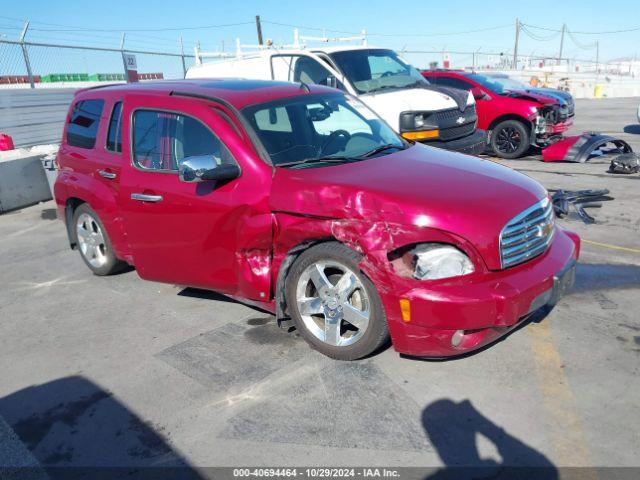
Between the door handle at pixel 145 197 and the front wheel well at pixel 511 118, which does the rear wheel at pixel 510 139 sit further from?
the door handle at pixel 145 197

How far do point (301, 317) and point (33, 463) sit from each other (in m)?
1.78

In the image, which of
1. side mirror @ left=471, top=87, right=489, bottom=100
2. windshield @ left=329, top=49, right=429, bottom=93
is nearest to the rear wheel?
side mirror @ left=471, top=87, right=489, bottom=100

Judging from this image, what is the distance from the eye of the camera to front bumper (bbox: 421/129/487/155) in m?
8.37

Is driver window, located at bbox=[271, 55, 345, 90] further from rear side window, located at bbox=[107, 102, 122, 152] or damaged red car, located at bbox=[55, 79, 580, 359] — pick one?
rear side window, located at bbox=[107, 102, 122, 152]

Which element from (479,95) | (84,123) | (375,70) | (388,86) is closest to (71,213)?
(84,123)

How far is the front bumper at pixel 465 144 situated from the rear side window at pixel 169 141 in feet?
15.7

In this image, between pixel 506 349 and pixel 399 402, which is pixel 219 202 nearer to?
pixel 399 402

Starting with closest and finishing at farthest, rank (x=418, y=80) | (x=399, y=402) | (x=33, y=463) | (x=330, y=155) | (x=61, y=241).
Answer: (x=33, y=463), (x=399, y=402), (x=330, y=155), (x=61, y=241), (x=418, y=80)

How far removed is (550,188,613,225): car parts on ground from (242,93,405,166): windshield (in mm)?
3033

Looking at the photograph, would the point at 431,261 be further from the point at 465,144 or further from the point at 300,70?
the point at 300,70

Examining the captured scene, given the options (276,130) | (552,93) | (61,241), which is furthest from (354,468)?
(552,93)

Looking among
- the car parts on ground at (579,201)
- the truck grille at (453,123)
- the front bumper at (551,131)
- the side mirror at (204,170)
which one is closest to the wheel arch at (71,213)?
the side mirror at (204,170)

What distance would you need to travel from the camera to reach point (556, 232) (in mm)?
4008

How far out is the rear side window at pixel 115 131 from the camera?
191 inches
